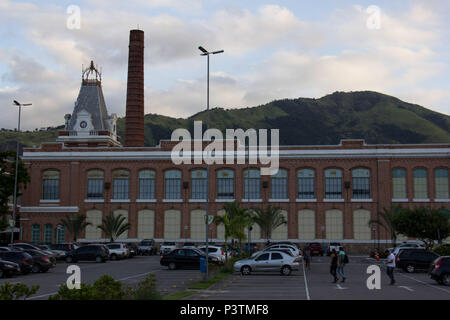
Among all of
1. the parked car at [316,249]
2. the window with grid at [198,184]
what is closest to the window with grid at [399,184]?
the parked car at [316,249]

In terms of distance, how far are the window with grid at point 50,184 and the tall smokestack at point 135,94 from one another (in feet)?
41.2

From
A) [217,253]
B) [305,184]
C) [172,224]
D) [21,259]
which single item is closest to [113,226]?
[172,224]

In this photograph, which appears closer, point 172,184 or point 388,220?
Answer: point 388,220

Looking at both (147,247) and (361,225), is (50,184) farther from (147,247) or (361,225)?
(361,225)

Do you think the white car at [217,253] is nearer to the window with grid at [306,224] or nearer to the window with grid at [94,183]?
the window with grid at [306,224]

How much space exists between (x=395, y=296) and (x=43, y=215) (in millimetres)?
58920

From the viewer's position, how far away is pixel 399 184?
68.2 metres

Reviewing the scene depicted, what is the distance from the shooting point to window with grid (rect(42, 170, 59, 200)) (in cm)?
7325

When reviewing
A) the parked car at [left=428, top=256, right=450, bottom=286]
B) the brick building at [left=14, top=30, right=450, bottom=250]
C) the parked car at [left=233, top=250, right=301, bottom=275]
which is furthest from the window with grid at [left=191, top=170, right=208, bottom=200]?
the parked car at [left=428, top=256, right=450, bottom=286]

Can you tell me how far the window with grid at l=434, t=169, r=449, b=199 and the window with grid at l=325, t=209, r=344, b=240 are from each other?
39.3ft

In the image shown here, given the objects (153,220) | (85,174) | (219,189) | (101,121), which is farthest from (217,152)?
(101,121)

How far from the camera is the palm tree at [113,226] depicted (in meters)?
67.4

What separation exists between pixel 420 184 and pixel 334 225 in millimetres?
11612

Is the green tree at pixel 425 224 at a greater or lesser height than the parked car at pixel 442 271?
greater
